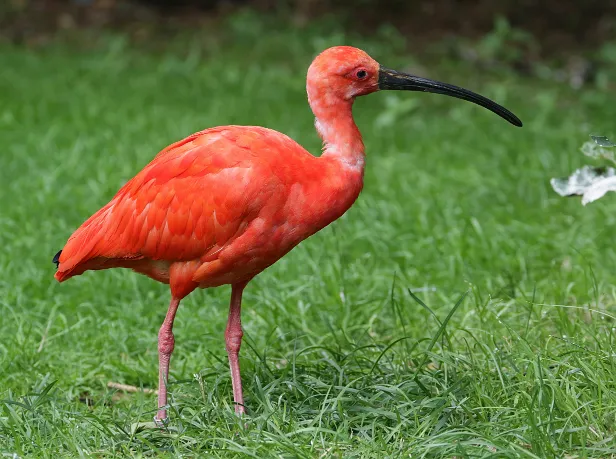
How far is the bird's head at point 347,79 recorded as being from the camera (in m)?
4.03

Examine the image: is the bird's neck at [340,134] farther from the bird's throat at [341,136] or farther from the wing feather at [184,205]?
the wing feather at [184,205]

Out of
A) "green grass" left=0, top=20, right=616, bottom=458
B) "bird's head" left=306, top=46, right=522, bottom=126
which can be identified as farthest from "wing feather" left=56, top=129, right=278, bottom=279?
"green grass" left=0, top=20, right=616, bottom=458

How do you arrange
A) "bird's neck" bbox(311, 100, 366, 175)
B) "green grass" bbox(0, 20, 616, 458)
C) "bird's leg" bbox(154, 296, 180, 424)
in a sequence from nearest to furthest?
"green grass" bbox(0, 20, 616, 458) < "bird's neck" bbox(311, 100, 366, 175) < "bird's leg" bbox(154, 296, 180, 424)

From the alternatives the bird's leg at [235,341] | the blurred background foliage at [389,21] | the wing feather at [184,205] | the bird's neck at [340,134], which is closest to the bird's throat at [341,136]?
the bird's neck at [340,134]

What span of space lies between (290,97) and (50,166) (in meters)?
3.02

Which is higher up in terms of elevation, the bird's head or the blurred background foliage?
the bird's head

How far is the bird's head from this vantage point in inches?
159

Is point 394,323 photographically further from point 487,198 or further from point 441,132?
point 441,132

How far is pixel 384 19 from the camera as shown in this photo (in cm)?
1256

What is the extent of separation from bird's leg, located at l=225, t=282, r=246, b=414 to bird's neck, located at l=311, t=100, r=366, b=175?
0.72m

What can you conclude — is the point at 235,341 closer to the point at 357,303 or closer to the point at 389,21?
the point at 357,303

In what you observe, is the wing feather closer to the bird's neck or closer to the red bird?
the red bird

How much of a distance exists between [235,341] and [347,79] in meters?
1.20

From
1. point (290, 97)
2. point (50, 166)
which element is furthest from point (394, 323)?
point (290, 97)
